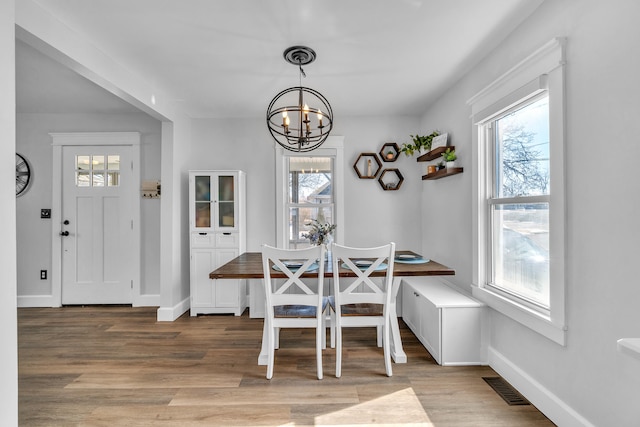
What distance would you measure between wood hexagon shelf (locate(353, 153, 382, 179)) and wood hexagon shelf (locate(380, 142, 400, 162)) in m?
0.09

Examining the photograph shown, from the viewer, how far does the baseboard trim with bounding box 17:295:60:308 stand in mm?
4312

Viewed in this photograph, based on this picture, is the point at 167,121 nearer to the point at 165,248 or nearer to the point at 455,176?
the point at 165,248

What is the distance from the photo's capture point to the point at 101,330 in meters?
3.53

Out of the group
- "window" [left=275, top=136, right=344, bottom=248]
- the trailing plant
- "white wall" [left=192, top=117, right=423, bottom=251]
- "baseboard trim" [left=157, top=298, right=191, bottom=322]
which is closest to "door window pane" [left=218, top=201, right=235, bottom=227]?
"white wall" [left=192, top=117, right=423, bottom=251]

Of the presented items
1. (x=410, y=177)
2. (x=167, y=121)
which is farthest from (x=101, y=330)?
(x=410, y=177)

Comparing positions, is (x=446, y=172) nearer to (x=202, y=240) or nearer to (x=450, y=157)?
(x=450, y=157)

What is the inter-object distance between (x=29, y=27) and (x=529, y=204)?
318 cm

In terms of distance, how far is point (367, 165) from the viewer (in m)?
4.24

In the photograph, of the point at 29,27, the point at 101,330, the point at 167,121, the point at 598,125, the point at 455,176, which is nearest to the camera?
the point at 598,125

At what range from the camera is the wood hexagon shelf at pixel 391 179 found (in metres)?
4.21

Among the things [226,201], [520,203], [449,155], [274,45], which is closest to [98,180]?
[226,201]

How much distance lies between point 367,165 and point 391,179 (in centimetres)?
35

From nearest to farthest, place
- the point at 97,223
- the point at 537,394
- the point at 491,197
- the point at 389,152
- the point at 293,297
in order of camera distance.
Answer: the point at 537,394 → the point at 293,297 → the point at 491,197 → the point at 389,152 → the point at 97,223

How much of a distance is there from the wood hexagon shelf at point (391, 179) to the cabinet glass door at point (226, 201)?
1811 millimetres
